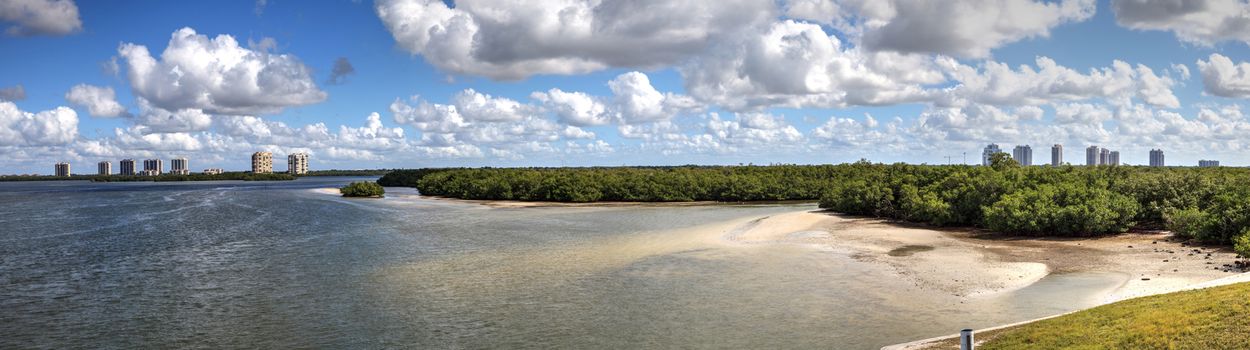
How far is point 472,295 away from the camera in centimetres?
2756

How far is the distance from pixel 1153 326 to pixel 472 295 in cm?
2072

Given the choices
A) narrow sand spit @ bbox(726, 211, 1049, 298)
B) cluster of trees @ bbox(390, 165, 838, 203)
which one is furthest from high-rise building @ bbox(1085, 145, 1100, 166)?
narrow sand spit @ bbox(726, 211, 1049, 298)

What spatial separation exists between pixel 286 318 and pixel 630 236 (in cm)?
2929

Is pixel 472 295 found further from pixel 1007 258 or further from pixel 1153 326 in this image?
pixel 1007 258

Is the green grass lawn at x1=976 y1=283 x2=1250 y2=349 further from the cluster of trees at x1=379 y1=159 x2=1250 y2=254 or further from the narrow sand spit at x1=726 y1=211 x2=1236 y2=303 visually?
the cluster of trees at x1=379 y1=159 x2=1250 y2=254

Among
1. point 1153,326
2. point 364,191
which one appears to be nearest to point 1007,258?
point 1153,326

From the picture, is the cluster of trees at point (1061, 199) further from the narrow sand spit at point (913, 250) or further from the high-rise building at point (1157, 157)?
the high-rise building at point (1157, 157)

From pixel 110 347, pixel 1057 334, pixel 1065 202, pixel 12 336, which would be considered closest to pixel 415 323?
pixel 110 347

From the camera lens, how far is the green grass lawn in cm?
1307

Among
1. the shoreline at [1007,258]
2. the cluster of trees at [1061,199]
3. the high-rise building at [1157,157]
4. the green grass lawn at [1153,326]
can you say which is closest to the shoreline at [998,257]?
the shoreline at [1007,258]

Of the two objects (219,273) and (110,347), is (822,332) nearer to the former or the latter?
(110,347)

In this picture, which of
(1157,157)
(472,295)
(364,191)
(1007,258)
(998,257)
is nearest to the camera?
(472,295)

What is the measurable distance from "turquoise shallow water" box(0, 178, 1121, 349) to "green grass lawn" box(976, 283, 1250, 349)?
12.3 feet

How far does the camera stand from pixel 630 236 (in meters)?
50.8
